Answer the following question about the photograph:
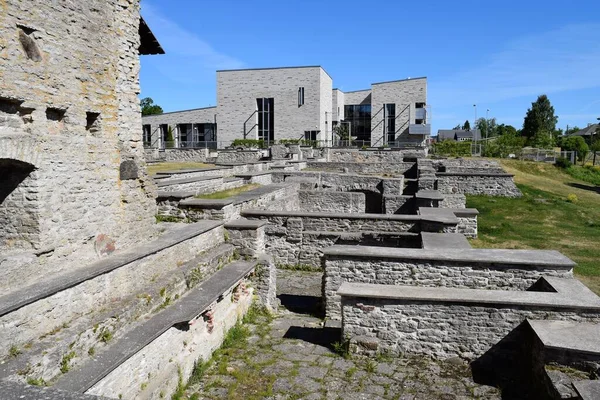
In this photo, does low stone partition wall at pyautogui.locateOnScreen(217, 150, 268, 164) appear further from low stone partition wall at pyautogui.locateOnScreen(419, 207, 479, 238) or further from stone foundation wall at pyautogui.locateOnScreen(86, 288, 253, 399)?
stone foundation wall at pyautogui.locateOnScreen(86, 288, 253, 399)

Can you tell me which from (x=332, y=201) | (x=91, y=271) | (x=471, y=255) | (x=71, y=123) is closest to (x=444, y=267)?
(x=471, y=255)

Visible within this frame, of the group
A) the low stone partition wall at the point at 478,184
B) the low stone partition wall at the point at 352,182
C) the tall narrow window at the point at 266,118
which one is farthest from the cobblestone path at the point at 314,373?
the tall narrow window at the point at 266,118

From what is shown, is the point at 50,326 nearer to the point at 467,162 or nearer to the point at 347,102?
the point at 467,162

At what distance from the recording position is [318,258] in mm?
11797

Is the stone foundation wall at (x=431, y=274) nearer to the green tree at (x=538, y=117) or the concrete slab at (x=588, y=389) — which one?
the concrete slab at (x=588, y=389)

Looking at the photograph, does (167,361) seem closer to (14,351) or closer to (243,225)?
(14,351)

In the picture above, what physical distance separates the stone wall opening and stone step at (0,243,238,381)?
115cm

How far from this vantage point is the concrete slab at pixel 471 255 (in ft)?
24.8

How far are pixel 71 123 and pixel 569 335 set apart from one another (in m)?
7.21

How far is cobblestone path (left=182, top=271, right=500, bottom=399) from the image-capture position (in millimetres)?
6078

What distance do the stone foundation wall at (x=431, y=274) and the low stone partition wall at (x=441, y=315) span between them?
1.67 feet

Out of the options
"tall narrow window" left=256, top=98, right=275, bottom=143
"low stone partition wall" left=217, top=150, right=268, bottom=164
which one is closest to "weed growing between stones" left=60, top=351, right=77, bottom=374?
"low stone partition wall" left=217, top=150, right=268, bottom=164

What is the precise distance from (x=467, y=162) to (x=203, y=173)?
16002 millimetres

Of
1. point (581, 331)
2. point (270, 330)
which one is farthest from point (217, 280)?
point (581, 331)
